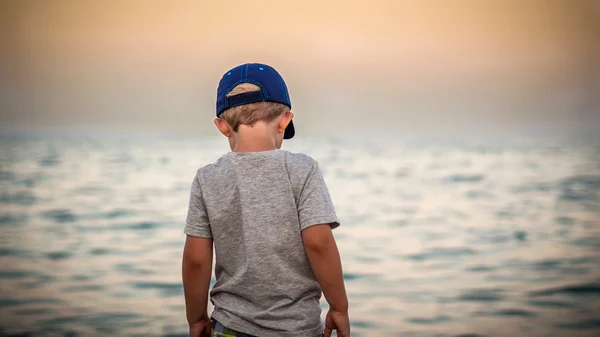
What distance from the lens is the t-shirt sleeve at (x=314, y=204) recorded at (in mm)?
1547

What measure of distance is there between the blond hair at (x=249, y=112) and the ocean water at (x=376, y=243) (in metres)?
1.86

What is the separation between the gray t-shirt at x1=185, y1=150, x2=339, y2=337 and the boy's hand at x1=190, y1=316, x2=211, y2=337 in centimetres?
9

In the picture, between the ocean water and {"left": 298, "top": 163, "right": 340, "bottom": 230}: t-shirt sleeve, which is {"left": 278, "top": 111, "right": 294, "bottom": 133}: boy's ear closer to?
{"left": 298, "top": 163, "right": 340, "bottom": 230}: t-shirt sleeve

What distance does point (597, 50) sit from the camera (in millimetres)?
8680

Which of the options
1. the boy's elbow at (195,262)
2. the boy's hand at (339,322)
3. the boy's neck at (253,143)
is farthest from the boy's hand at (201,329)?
the boy's neck at (253,143)

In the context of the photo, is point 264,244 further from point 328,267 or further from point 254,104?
point 254,104

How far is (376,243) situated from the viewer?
4980 millimetres

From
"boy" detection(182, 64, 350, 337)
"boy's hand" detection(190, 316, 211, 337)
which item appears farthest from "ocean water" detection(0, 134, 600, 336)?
"boy" detection(182, 64, 350, 337)

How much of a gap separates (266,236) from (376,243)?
3.49m

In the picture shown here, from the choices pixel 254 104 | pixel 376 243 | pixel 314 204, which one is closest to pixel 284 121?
pixel 254 104

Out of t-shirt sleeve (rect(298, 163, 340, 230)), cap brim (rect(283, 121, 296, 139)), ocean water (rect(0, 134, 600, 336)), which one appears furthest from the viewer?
ocean water (rect(0, 134, 600, 336))

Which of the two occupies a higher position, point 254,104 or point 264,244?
point 254,104

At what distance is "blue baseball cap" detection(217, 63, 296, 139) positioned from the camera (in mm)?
1665

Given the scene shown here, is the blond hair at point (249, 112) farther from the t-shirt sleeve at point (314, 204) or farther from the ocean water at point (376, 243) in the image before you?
the ocean water at point (376, 243)
